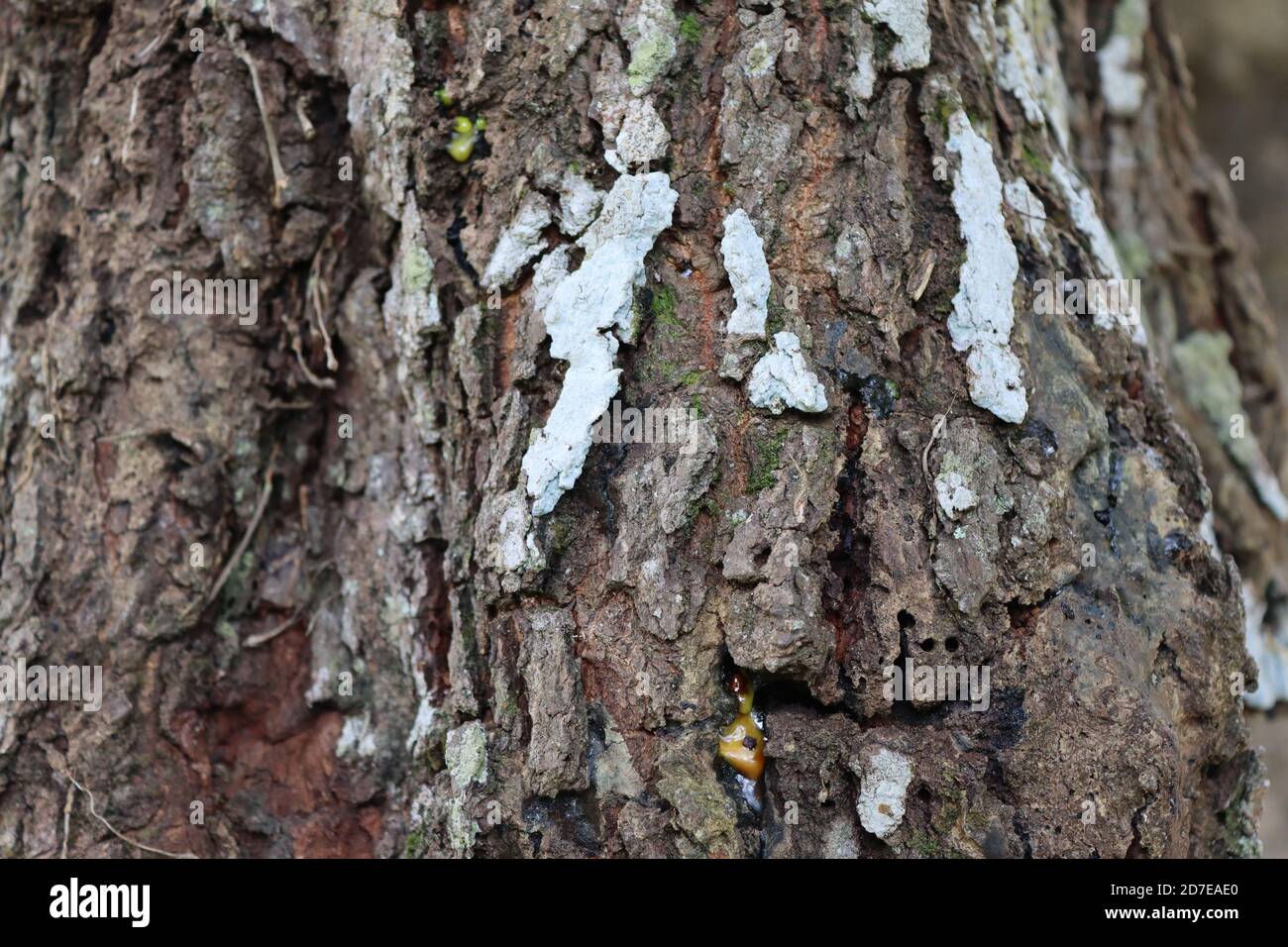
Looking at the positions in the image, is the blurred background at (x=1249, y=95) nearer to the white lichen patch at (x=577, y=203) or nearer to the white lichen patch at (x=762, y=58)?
the white lichen patch at (x=762, y=58)

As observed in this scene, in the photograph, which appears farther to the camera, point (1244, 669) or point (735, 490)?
point (1244, 669)

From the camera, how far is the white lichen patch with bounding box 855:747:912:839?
1.87m

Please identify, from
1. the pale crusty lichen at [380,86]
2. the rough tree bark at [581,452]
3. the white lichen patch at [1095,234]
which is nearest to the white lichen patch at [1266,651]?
the rough tree bark at [581,452]

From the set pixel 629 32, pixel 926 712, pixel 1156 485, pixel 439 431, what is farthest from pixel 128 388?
pixel 1156 485

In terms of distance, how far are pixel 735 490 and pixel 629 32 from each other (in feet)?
3.04

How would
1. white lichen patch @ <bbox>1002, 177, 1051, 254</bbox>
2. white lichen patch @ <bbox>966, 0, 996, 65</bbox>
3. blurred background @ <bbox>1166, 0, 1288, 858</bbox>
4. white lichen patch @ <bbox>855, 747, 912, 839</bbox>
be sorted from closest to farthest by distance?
white lichen patch @ <bbox>855, 747, 912, 839</bbox> < white lichen patch @ <bbox>1002, 177, 1051, 254</bbox> < white lichen patch @ <bbox>966, 0, 996, 65</bbox> < blurred background @ <bbox>1166, 0, 1288, 858</bbox>

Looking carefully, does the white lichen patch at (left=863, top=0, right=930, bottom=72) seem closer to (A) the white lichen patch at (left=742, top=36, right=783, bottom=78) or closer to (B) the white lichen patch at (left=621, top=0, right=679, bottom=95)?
(A) the white lichen patch at (left=742, top=36, right=783, bottom=78)

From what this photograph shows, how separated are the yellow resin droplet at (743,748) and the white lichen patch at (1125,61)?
2.33 meters

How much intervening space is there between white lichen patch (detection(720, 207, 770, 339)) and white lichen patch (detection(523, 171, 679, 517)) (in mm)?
126

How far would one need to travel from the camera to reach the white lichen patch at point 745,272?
2002 mm

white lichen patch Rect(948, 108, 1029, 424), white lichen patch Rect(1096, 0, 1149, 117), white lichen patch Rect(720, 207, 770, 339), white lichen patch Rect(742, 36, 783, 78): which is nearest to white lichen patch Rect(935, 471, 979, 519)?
white lichen patch Rect(948, 108, 1029, 424)

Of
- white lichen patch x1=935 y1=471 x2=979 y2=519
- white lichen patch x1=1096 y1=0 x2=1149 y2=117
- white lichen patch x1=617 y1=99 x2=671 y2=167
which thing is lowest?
white lichen patch x1=935 y1=471 x2=979 y2=519
